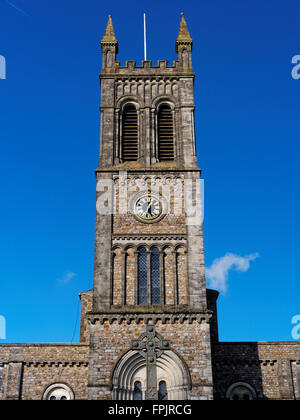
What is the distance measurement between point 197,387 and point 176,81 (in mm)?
18323

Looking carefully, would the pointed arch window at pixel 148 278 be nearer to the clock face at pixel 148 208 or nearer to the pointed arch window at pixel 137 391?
the clock face at pixel 148 208

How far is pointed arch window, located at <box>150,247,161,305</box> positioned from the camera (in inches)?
1183

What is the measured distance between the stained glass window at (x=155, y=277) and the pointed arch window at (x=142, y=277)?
361 millimetres

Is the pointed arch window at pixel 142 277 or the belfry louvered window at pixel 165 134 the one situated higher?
the belfry louvered window at pixel 165 134

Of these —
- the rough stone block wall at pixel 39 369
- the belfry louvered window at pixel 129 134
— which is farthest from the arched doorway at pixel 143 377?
the belfry louvered window at pixel 129 134

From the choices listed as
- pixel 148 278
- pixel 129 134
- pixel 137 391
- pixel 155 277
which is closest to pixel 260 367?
pixel 137 391

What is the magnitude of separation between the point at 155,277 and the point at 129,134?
9.12 metres

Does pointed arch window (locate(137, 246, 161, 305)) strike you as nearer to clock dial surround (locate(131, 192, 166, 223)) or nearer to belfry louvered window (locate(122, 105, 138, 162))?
clock dial surround (locate(131, 192, 166, 223))


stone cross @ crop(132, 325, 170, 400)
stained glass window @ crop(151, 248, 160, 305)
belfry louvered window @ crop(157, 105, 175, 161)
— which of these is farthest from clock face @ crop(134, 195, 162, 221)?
stone cross @ crop(132, 325, 170, 400)

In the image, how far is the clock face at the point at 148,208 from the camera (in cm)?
3167

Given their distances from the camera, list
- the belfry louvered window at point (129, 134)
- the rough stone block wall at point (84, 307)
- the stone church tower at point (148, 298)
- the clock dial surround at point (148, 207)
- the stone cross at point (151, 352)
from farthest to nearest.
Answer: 1. the rough stone block wall at point (84, 307)
2. the belfry louvered window at point (129, 134)
3. the clock dial surround at point (148, 207)
4. the stone church tower at point (148, 298)
5. the stone cross at point (151, 352)

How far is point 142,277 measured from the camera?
30.5 meters

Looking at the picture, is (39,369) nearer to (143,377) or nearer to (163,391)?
(143,377)

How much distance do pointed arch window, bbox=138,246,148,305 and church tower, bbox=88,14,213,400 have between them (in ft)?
0.17
